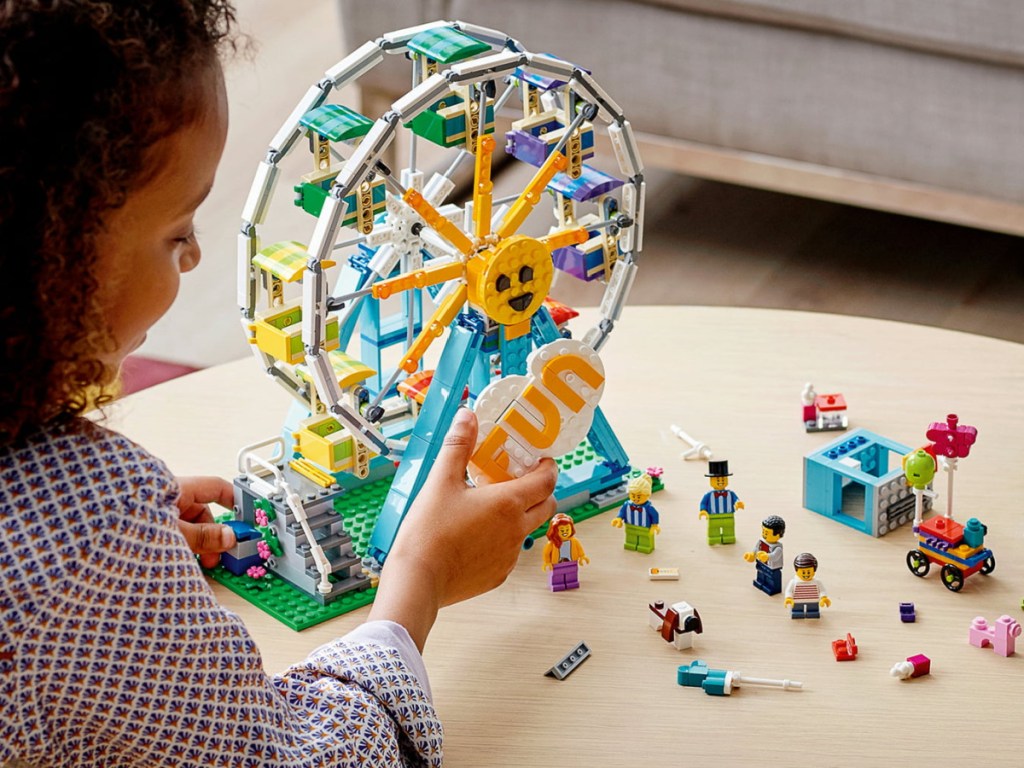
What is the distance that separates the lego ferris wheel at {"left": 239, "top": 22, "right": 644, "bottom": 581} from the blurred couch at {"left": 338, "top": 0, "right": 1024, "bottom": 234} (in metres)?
0.86

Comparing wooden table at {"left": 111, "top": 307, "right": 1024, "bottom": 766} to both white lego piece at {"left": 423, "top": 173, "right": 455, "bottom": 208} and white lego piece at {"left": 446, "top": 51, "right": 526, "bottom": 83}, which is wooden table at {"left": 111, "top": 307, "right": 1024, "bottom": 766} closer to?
white lego piece at {"left": 423, "top": 173, "right": 455, "bottom": 208}

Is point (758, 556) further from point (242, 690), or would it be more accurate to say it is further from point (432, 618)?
point (242, 690)

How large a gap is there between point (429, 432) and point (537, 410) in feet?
0.31

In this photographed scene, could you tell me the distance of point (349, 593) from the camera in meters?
1.04

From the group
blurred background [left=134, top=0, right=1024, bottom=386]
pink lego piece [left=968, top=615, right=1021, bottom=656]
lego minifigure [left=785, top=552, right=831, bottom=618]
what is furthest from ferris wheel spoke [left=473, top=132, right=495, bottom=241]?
blurred background [left=134, top=0, right=1024, bottom=386]

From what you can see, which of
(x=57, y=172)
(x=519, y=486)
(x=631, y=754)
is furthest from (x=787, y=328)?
(x=57, y=172)

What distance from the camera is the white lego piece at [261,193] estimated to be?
3.35 ft

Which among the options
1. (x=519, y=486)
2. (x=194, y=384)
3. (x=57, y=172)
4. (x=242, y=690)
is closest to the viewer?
(x=57, y=172)

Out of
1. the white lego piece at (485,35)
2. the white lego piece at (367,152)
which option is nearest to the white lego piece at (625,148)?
the white lego piece at (485,35)

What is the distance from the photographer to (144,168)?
2.06ft

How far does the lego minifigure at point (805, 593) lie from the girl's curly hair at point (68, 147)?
0.55m

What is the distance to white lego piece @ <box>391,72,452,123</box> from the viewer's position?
96 cm

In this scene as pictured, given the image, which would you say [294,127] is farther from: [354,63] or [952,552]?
[952,552]

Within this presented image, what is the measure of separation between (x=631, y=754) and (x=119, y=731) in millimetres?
327
